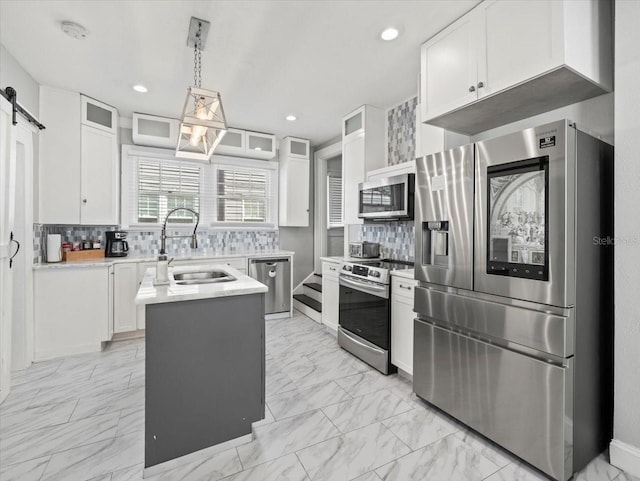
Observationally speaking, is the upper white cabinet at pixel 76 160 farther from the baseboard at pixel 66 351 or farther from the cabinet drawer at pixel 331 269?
the cabinet drawer at pixel 331 269

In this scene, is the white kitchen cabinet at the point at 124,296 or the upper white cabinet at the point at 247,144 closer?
the white kitchen cabinet at the point at 124,296

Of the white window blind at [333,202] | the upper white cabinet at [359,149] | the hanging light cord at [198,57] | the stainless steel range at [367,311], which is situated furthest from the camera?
the white window blind at [333,202]

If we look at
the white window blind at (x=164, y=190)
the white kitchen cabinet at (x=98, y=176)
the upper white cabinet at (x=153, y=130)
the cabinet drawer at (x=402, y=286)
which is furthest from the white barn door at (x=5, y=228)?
the cabinet drawer at (x=402, y=286)

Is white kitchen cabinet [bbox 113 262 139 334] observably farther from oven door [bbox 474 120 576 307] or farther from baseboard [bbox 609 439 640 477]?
baseboard [bbox 609 439 640 477]

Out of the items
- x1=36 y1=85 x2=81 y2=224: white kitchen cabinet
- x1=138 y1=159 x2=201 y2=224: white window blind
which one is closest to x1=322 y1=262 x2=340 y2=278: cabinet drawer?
x1=138 y1=159 x2=201 y2=224: white window blind

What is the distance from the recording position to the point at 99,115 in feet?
11.9

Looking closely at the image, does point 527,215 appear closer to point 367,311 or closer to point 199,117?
point 367,311

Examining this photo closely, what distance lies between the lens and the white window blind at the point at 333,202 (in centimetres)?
549

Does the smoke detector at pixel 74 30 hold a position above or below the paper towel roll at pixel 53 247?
above

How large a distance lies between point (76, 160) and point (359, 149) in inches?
121

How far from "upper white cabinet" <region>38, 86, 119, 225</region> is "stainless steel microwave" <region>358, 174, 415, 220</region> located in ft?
9.58

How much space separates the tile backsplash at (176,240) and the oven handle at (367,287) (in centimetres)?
203

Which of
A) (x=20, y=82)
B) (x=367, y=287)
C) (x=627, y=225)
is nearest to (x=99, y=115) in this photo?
(x=20, y=82)

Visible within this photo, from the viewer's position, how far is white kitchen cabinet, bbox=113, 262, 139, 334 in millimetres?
3576
